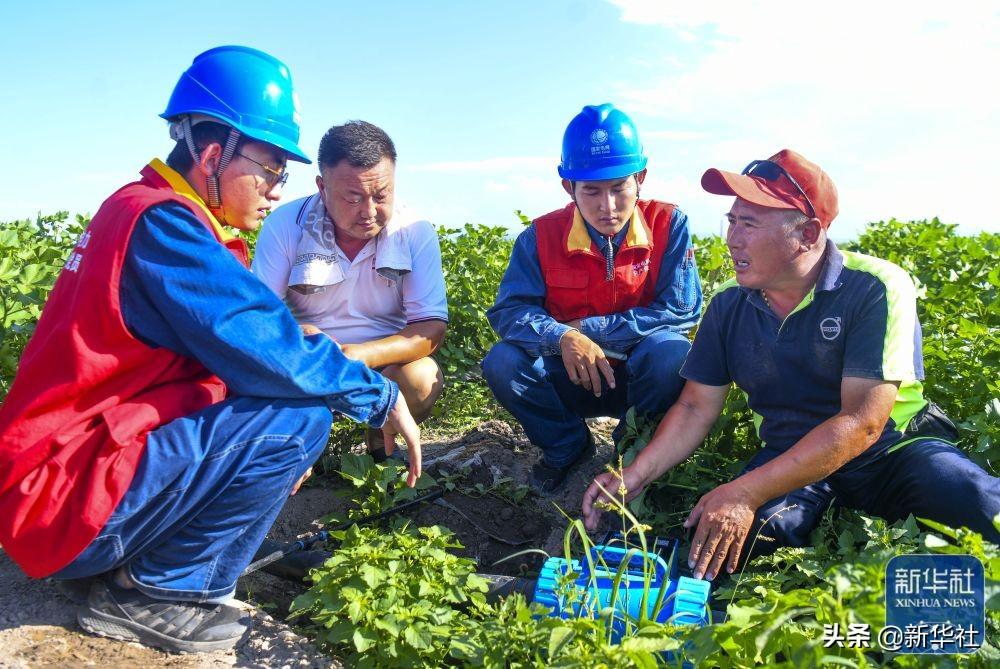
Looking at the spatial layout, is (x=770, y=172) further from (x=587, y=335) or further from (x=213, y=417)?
(x=213, y=417)

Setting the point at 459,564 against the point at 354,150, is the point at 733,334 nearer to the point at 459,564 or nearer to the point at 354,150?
the point at 459,564

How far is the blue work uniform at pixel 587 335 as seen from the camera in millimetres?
3508

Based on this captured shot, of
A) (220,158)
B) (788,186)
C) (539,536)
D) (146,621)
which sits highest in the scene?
(220,158)

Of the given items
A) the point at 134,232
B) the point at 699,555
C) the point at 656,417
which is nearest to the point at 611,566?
the point at 699,555

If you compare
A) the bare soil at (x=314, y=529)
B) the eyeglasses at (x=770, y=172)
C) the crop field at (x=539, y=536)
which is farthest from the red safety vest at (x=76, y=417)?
the eyeglasses at (x=770, y=172)

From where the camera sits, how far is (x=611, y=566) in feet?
8.12

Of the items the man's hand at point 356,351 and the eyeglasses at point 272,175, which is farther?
the man's hand at point 356,351

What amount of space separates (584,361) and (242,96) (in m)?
1.60

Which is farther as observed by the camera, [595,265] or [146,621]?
[595,265]

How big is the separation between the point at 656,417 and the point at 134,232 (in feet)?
7.01

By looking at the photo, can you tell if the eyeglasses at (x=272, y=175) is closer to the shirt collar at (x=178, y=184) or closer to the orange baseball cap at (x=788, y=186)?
the shirt collar at (x=178, y=184)

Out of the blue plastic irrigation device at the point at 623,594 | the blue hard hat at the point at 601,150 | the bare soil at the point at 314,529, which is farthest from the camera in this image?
the blue hard hat at the point at 601,150

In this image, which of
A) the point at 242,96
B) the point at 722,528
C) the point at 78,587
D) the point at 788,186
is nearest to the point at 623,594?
the point at 722,528

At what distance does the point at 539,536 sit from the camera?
3.48 meters
